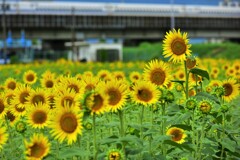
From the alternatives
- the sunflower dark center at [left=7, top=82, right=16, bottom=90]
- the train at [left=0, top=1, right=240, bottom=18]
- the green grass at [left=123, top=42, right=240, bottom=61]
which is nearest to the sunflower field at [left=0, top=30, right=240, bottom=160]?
the sunflower dark center at [left=7, top=82, right=16, bottom=90]

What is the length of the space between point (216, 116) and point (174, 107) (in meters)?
0.33

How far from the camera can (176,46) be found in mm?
4281

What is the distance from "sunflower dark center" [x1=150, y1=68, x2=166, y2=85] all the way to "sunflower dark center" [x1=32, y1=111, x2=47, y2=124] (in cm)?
92

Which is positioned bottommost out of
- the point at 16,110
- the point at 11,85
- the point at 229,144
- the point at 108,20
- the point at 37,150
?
the point at 229,144

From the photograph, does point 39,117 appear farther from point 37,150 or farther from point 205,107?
point 205,107

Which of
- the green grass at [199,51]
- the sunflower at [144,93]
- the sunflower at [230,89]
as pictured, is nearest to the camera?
the sunflower at [144,93]

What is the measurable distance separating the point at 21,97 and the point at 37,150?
122 centimetres

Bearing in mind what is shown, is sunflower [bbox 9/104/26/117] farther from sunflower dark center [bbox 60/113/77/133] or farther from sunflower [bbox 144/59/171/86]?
sunflower dark center [bbox 60/113/77/133]

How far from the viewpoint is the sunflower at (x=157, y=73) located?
4.20m

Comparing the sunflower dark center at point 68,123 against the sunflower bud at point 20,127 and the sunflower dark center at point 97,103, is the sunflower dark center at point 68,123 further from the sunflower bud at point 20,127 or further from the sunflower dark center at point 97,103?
the sunflower bud at point 20,127

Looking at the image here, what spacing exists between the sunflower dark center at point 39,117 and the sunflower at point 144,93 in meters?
0.52

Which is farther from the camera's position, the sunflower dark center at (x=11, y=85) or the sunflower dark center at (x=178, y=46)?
the sunflower dark center at (x=11, y=85)

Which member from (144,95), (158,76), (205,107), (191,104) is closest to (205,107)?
(205,107)

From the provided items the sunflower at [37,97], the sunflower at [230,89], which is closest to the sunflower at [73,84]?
the sunflower at [37,97]
